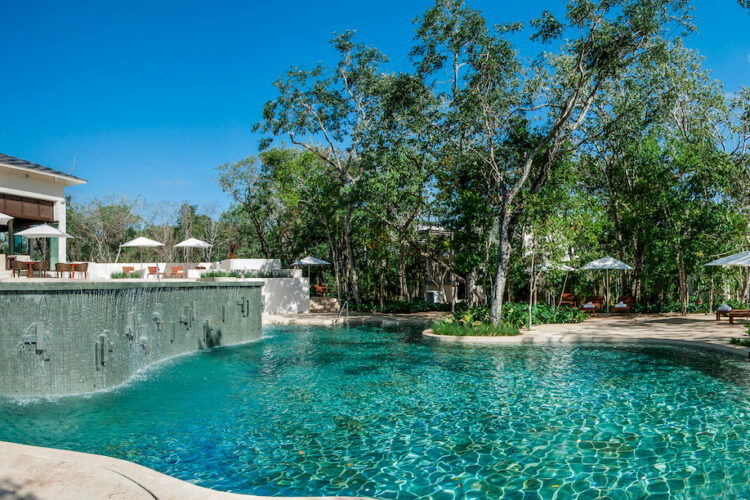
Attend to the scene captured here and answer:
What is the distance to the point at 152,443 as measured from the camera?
21.1 feet

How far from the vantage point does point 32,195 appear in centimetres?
2192

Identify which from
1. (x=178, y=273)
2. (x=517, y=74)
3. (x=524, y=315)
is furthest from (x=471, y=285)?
(x=178, y=273)

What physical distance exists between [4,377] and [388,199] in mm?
14503

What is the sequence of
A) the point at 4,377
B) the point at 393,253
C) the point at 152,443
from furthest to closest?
the point at 393,253 < the point at 4,377 < the point at 152,443

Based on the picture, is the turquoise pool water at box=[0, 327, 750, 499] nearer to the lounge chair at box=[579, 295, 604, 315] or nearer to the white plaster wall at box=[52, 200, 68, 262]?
the lounge chair at box=[579, 295, 604, 315]

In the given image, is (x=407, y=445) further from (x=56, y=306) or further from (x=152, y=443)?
(x=56, y=306)

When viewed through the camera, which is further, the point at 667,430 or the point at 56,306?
the point at 56,306

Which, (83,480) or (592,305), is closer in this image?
(83,480)

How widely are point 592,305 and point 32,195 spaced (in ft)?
76.4

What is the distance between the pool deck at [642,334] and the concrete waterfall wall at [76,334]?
7.83 m

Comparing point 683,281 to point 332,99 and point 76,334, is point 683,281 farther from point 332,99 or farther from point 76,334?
point 76,334

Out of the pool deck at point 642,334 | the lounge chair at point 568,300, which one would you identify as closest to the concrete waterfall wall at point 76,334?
the pool deck at point 642,334

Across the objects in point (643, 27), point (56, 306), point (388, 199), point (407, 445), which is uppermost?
point (643, 27)

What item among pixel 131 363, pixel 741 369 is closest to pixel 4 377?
pixel 131 363
